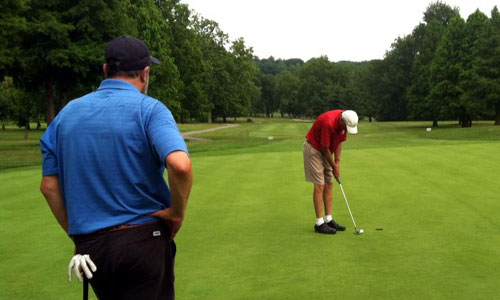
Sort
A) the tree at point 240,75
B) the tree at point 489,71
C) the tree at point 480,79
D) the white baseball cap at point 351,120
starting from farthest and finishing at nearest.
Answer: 1. the tree at point 240,75
2. the tree at point 480,79
3. the tree at point 489,71
4. the white baseball cap at point 351,120

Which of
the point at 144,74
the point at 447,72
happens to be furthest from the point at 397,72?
the point at 144,74

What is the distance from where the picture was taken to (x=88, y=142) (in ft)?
8.86

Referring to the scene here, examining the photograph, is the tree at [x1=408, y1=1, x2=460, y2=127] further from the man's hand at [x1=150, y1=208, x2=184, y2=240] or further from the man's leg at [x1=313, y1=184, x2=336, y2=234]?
the man's hand at [x1=150, y1=208, x2=184, y2=240]

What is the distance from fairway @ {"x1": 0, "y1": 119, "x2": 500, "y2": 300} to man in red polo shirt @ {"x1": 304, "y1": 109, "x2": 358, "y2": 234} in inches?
12.3

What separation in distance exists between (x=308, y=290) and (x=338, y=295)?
12.1 inches

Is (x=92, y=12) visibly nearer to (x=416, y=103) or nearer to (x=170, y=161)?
(x=170, y=161)

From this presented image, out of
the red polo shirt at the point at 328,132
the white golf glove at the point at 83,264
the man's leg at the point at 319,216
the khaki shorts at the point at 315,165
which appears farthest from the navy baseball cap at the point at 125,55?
the khaki shorts at the point at 315,165

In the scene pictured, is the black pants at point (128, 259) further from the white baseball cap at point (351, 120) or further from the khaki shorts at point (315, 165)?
the khaki shorts at point (315, 165)

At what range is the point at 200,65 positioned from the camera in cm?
5762

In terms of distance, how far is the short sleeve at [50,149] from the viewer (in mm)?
2826

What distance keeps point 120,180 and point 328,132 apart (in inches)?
220

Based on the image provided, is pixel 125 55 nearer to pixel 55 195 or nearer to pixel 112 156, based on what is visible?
pixel 112 156

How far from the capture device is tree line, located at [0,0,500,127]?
32.4 m

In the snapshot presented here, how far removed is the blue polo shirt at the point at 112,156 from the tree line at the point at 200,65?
89.5 ft
